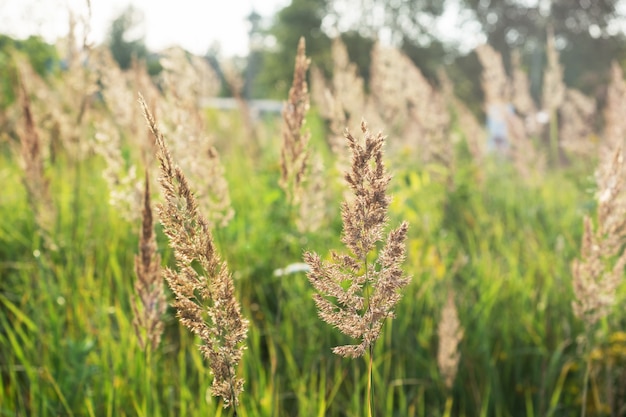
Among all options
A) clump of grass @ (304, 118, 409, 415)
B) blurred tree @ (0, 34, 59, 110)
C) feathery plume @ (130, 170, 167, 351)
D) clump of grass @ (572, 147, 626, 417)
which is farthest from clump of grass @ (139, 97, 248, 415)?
blurred tree @ (0, 34, 59, 110)

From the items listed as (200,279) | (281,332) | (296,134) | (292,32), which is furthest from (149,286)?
(292,32)

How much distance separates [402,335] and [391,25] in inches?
1347

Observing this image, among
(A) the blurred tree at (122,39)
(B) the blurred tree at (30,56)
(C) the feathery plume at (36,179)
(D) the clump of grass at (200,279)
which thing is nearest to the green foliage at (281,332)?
(C) the feathery plume at (36,179)

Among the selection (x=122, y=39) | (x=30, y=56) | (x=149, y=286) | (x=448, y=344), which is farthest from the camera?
(x=122, y=39)

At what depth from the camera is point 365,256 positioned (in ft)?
3.28

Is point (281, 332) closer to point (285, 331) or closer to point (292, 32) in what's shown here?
point (285, 331)

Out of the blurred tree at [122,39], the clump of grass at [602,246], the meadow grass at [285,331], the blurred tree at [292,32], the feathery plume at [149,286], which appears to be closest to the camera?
the feathery plume at [149,286]

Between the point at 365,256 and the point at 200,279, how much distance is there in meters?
0.26

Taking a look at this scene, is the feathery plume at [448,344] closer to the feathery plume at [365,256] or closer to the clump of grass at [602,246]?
the clump of grass at [602,246]

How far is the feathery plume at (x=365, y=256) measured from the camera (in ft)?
3.23

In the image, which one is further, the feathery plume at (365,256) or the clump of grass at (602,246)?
the clump of grass at (602,246)

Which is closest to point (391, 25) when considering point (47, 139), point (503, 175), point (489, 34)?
point (489, 34)

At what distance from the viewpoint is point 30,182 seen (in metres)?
2.14

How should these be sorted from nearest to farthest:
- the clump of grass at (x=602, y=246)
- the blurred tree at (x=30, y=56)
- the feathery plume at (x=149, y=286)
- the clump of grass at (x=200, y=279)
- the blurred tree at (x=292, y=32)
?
the clump of grass at (x=200, y=279)
the feathery plume at (x=149, y=286)
the clump of grass at (x=602, y=246)
the blurred tree at (x=30, y=56)
the blurred tree at (x=292, y=32)
